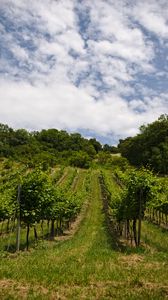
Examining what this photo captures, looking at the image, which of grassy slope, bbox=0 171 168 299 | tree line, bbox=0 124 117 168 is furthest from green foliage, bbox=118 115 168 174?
grassy slope, bbox=0 171 168 299

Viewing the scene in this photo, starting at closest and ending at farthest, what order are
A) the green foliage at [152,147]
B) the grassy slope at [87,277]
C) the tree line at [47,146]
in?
the grassy slope at [87,277], the green foliage at [152,147], the tree line at [47,146]

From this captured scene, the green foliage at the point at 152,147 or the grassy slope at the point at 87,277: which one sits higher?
the green foliage at the point at 152,147

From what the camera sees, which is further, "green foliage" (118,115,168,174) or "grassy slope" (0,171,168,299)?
"green foliage" (118,115,168,174)

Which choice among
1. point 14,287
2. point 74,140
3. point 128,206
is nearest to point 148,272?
point 14,287

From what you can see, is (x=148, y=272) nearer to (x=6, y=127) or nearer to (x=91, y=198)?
(x=91, y=198)

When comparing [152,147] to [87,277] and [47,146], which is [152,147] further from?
[87,277]

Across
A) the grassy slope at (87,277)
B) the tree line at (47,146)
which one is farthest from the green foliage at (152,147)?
the grassy slope at (87,277)

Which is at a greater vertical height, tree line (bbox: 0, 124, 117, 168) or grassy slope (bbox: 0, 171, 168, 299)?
tree line (bbox: 0, 124, 117, 168)

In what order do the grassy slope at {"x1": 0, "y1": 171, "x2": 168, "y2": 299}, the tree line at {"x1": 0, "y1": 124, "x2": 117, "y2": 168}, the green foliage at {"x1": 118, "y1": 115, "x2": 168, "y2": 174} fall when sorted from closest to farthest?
the grassy slope at {"x1": 0, "y1": 171, "x2": 168, "y2": 299}, the green foliage at {"x1": 118, "y1": 115, "x2": 168, "y2": 174}, the tree line at {"x1": 0, "y1": 124, "x2": 117, "y2": 168}

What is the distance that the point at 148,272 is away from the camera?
43.5ft

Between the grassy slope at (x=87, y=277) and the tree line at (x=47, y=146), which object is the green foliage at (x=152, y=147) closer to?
the tree line at (x=47, y=146)

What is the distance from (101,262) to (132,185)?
39.1ft

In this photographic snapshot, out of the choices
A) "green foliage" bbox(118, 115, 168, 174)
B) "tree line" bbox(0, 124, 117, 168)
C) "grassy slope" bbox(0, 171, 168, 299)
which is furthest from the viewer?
"tree line" bbox(0, 124, 117, 168)

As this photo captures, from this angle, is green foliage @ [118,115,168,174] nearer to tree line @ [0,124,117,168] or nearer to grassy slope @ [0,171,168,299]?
tree line @ [0,124,117,168]
